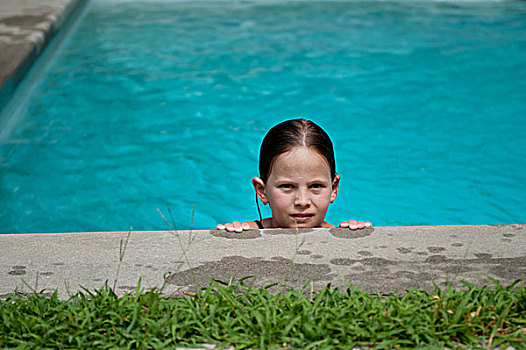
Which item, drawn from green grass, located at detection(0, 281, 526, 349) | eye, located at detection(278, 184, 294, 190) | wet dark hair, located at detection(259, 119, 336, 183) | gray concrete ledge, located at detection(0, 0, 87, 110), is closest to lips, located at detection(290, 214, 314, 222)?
eye, located at detection(278, 184, 294, 190)

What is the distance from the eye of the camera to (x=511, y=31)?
10.0m

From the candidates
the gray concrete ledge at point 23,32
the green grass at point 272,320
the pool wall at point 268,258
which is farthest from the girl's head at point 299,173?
the gray concrete ledge at point 23,32

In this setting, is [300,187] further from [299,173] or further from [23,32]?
[23,32]

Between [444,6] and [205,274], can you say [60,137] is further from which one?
[444,6]

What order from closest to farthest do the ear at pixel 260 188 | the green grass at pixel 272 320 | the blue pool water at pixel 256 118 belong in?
the green grass at pixel 272 320, the ear at pixel 260 188, the blue pool water at pixel 256 118

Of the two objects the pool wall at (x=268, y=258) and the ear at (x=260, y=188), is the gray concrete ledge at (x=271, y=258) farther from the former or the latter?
the ear at (x=260, y=188)

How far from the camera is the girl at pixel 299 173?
3.12 m

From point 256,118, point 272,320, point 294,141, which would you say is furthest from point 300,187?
point 256,118

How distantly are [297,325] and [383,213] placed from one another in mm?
4015

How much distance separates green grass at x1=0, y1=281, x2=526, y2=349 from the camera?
1.89 meters

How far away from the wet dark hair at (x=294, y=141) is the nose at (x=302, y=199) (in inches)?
7.9

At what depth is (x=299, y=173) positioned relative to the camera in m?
3.11

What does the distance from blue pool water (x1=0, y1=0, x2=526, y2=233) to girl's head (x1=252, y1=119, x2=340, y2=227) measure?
8.58ft

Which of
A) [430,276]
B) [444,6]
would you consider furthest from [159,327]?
[444,6]
